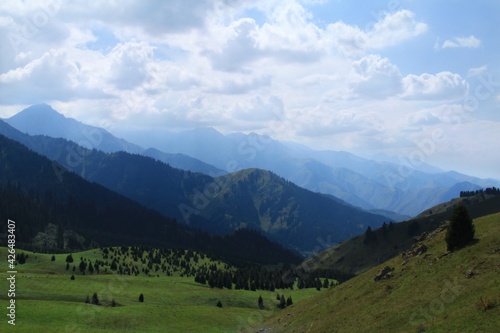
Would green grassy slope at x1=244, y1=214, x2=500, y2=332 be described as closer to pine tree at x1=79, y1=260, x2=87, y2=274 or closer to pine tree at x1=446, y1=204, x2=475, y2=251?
pine tree at x1=446, y1=204, x2=475, y2=251

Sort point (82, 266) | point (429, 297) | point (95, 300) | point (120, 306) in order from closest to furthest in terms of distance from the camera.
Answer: point (429, 297)
point (95, 300)
point (120, 306)
point (82, 266)

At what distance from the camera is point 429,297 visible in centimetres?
4062

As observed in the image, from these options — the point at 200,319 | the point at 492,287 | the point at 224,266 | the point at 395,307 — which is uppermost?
the point at 492,287

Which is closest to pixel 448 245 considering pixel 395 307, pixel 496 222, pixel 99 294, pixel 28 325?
pixel 496 222

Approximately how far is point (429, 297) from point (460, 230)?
1408 centimetres

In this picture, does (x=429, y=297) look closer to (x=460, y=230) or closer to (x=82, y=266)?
(x=460, y=230)

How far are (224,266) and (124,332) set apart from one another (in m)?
130

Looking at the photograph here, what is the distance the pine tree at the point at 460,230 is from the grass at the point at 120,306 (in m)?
50.2

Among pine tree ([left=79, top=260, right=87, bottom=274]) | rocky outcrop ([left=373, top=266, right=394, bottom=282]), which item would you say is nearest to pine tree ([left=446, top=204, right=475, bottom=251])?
rocky outcrop ([left=373, top=266, right=394, bottom=282])

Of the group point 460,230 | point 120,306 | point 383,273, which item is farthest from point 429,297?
point 120,306

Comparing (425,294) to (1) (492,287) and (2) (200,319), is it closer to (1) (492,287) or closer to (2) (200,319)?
(1) (492,287)

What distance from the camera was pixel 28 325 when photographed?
175 feet

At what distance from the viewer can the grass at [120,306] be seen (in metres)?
60.7

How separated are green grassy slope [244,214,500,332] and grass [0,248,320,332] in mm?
25598
